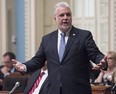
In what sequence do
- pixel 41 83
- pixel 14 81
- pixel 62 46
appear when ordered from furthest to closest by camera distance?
pixel 14 81
pixel 41 83
pixel 62 46

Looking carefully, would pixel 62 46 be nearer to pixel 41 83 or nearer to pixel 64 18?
pixel 64 18

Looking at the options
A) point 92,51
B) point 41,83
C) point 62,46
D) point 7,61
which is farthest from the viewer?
point 7,61

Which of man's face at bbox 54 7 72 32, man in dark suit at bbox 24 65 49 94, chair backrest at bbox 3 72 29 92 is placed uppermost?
man's face at bbox 54 7 72 32

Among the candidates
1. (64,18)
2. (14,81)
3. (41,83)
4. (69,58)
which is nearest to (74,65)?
(69,58)

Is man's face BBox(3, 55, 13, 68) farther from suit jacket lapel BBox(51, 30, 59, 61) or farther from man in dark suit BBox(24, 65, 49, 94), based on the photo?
suit jacket lapel BBox(51, 30, 59, 61)

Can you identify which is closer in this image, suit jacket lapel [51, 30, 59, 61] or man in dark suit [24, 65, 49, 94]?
suit jacket lapel [51, 30, 59, 61]

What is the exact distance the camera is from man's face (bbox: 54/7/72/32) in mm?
4293

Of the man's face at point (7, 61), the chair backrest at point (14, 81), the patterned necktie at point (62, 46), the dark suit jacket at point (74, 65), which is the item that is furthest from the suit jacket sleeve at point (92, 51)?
the man's face at point (7, 61)

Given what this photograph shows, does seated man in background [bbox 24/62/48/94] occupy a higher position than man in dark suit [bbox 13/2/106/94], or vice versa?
man in dark suit [bbox 13/2/106/94]

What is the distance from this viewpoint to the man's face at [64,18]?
4293mm

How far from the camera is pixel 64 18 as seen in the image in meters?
4.29

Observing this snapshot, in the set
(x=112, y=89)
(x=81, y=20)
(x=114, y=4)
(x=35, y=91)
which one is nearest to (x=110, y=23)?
(x=114, y=4)

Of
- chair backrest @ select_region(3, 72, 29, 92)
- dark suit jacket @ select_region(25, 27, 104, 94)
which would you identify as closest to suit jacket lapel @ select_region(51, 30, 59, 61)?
dark suit jacket @ select_region(25, 27, 104, 94)

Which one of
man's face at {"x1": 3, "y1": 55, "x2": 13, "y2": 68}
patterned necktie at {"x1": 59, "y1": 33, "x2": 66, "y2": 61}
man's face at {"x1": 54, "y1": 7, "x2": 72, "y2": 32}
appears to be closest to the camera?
man's face at {"x1": 54, "y1": 7, "x2": 72, "y2": 32}
